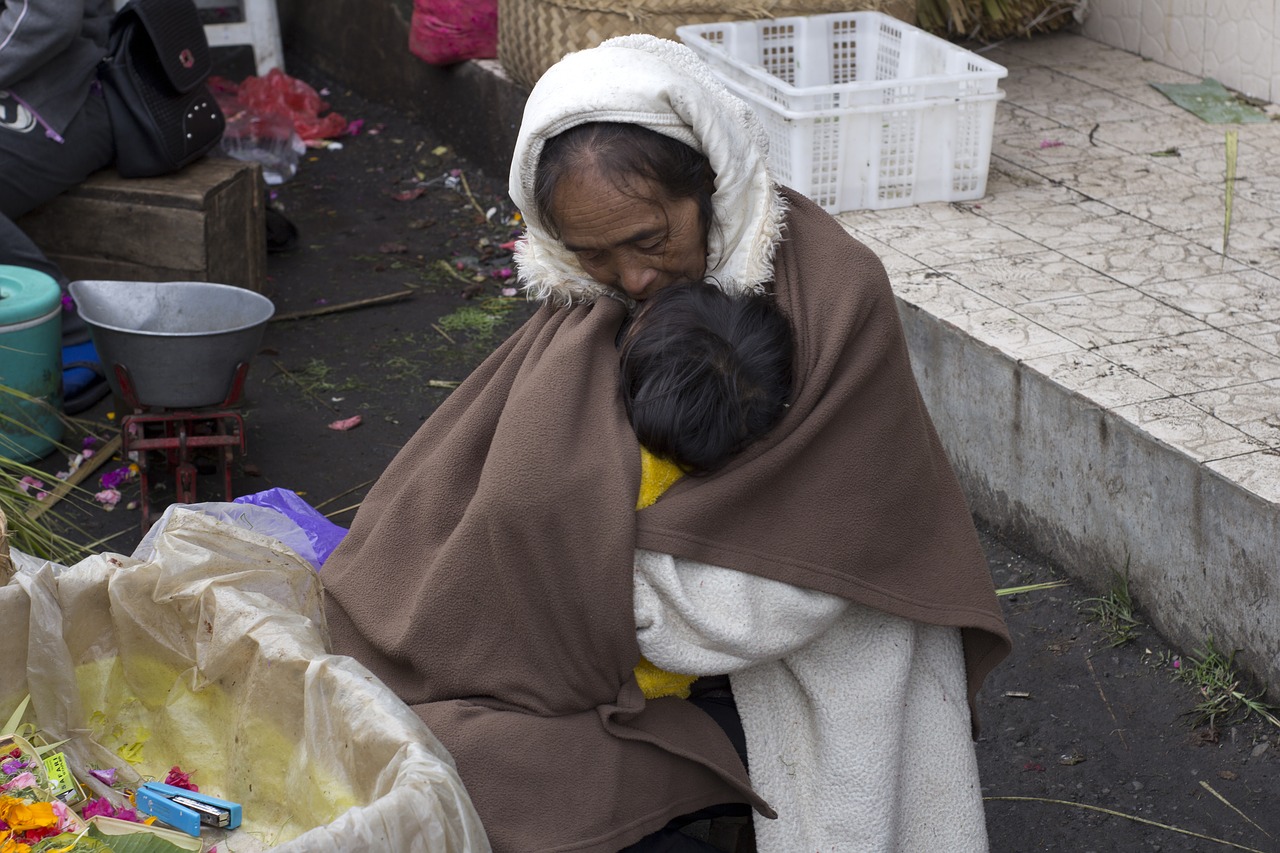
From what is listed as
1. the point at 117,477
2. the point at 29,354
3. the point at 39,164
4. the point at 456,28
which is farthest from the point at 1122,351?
the point at 456,28

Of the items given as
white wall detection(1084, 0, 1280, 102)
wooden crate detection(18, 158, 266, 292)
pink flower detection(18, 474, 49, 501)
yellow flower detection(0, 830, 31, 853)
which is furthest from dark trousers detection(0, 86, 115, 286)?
white wall detection(1084, 0, 1280, 102)

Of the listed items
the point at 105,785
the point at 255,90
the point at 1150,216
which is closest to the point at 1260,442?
the point at 1150,216

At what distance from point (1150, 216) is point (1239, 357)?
0.98 metres

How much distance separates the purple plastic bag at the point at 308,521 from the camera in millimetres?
2363

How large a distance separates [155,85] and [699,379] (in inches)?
143

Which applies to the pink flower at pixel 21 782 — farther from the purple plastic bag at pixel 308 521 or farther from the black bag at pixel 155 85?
the black bag at pixel 155 85

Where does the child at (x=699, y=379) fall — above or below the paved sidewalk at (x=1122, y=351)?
above

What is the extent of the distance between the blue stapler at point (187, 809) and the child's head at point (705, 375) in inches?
28.2

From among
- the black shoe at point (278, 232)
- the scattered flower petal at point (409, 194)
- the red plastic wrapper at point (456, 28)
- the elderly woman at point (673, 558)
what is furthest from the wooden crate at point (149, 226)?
the elderly woman at point (673, 558)

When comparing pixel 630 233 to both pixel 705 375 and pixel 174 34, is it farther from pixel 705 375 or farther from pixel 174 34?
pixel 174 34

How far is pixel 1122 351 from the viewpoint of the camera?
323 centimetres

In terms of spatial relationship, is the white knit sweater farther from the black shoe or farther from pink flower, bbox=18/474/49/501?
the black shoe

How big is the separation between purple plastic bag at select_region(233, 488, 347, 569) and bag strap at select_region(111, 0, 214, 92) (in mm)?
2614

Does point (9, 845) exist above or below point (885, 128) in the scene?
below
